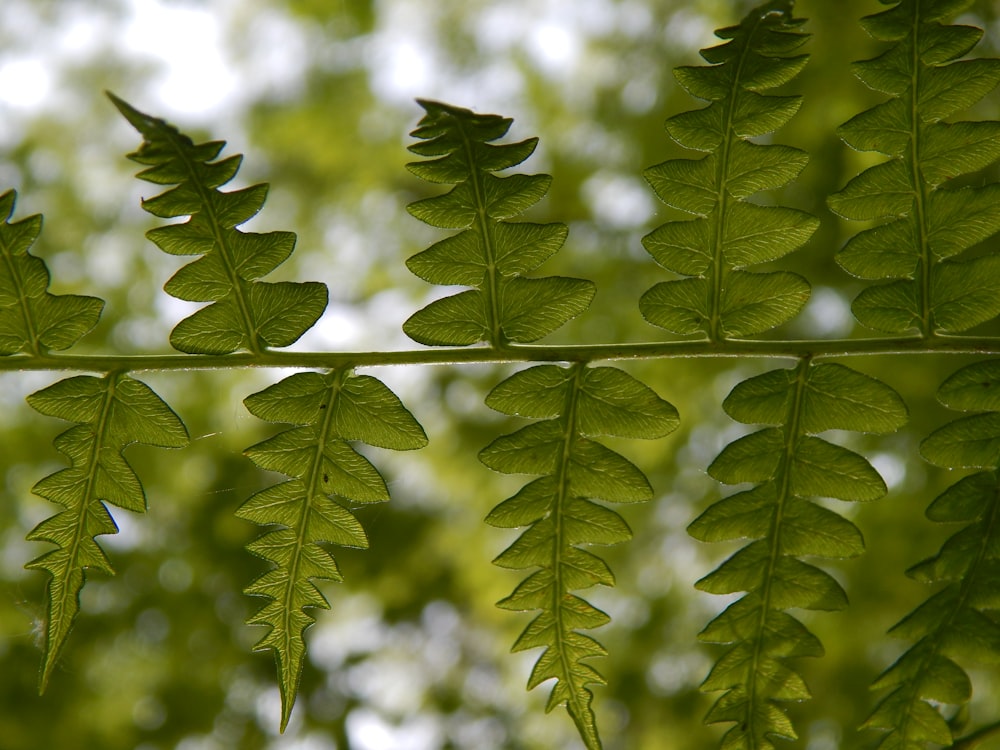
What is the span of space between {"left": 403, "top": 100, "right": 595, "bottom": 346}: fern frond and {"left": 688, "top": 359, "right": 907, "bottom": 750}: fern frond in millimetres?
331

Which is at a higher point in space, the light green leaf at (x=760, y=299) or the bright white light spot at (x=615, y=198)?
the bright white light spot at (x=615, y=198)

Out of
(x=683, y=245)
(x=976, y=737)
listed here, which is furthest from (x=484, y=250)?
(x=976, y=737)

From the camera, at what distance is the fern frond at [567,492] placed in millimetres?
1173

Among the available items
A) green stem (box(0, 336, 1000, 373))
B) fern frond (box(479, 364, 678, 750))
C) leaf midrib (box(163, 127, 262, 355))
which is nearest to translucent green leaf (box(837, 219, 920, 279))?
green stem (box(0, 336, 1000, 373))

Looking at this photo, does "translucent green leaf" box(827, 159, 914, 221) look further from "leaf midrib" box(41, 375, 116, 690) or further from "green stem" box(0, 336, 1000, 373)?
"leaf midrib" box(41, 375, 116, 690)

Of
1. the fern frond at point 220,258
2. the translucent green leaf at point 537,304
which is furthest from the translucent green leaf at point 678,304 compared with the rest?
the fern frond at point 220,258

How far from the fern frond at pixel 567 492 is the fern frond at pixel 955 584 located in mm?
397

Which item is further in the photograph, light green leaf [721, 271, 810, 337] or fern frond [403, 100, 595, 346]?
light green leaf [721, 271, 810, 337]

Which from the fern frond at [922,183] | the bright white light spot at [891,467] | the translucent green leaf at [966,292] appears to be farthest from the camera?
the bright white light spot at [891,467]

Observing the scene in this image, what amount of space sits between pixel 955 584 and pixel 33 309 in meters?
1.41

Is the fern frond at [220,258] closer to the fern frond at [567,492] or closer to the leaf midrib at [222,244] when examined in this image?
the leaf midrib at [222,244]

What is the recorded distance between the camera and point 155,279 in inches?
152

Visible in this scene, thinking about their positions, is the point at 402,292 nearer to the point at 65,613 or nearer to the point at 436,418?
the point at 436,418

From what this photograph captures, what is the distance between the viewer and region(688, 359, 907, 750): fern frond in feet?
3.76
